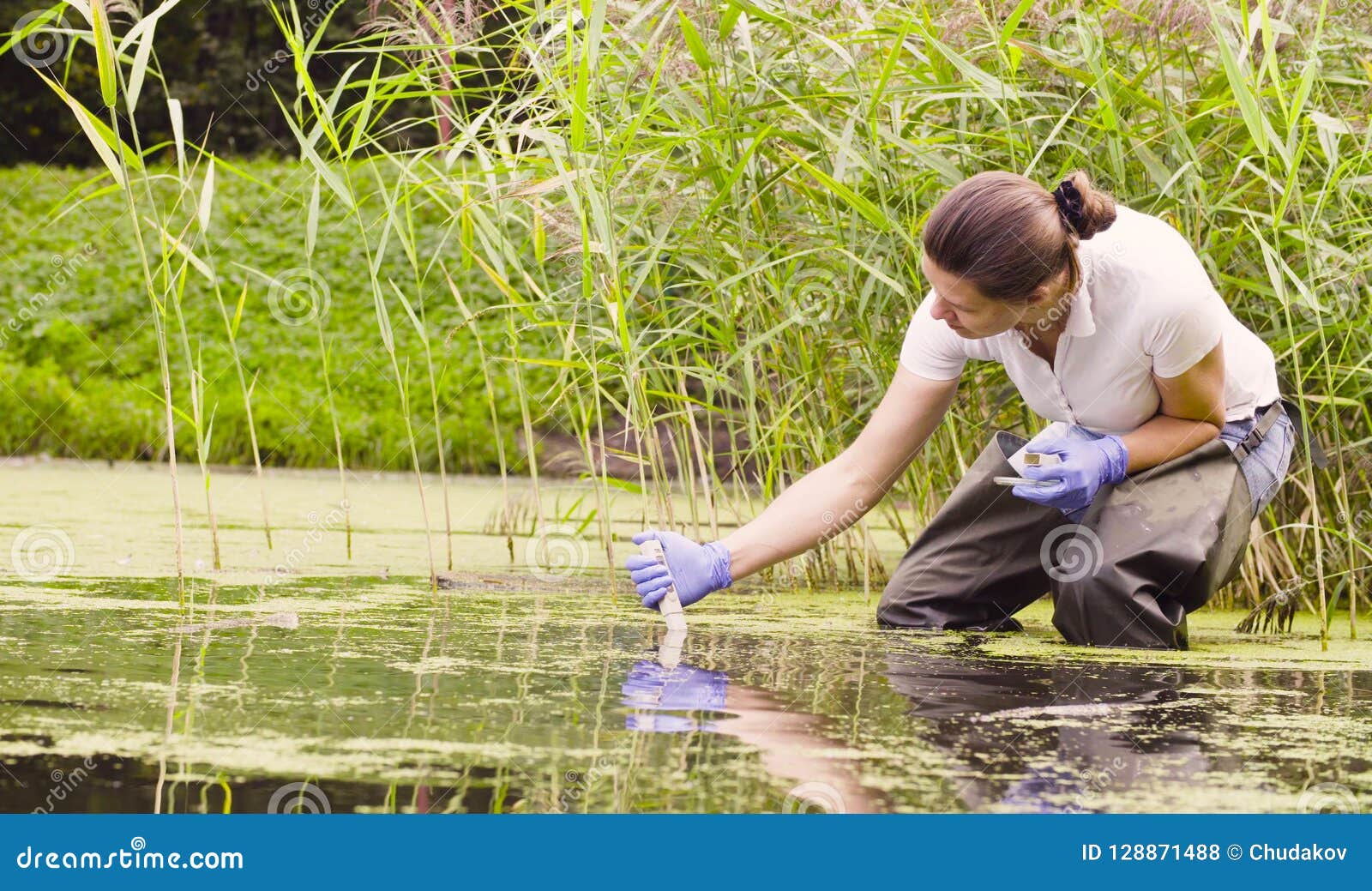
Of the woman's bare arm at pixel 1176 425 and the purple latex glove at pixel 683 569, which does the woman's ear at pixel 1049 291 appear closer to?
the woman's bare arm at pixel 1176 425

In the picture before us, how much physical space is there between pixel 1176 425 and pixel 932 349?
41cm

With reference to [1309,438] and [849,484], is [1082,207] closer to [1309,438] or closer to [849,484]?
[849,484]

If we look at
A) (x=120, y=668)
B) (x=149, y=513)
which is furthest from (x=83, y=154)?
(x=120, y=668)

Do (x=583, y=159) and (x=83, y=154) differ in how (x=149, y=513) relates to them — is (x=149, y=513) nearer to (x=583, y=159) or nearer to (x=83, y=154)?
(x=583, y=159)

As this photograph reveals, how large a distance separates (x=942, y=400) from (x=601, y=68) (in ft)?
3.03

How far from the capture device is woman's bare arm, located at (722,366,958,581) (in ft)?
7.68

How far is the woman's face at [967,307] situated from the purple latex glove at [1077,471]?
275 millimetres

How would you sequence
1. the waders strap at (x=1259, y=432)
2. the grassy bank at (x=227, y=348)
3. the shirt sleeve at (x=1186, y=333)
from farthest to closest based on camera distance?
1. the grassy bank at (x=227, y=348)
2. the waders strap at (x=1259, y=432)
3. the shirt sleeve at (x=1186, y=333)

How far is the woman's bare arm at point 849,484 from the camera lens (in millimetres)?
2340

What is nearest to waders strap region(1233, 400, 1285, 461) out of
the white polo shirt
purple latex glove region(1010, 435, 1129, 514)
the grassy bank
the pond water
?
the white polo shirt

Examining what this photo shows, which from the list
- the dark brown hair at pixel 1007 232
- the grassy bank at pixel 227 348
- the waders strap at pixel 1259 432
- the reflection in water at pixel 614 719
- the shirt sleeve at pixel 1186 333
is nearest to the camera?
the reflection in water at pixel 614 719

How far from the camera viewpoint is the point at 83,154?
12.2 metres

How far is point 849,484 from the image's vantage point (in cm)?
240

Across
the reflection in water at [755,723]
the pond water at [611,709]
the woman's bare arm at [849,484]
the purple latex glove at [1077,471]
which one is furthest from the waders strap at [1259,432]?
the reflection in water at [755,723]
